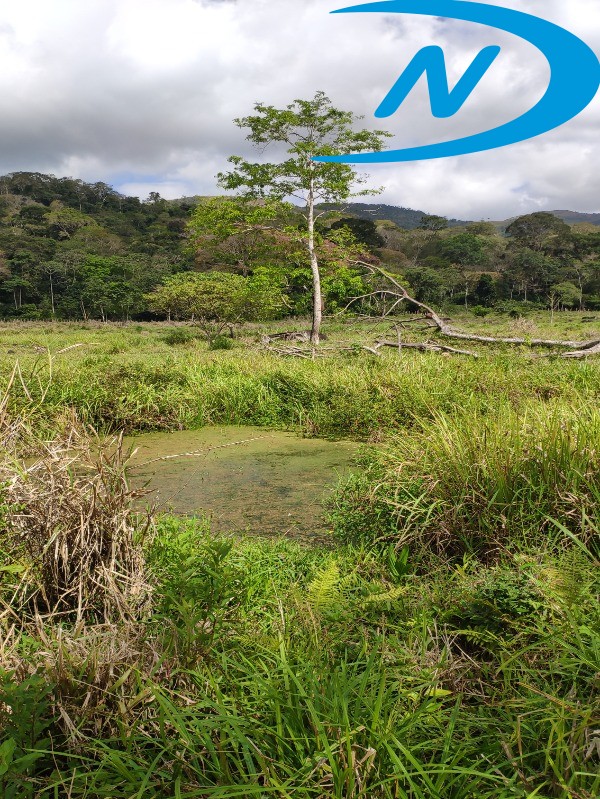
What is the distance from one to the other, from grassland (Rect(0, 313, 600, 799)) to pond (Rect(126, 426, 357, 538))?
344mm

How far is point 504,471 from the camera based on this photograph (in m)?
3.13

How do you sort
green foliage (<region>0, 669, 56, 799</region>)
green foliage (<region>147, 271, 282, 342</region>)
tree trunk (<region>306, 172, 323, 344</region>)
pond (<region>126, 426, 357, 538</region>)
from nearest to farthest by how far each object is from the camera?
green foliage (<region>0, 669, 56, 799</region>), pond (<region>126, 426, 357, 538</region>), tree trunk (<region>306, 172, 323, 344</region>), green foliage (<region>147, 271, 282, 342</region>)

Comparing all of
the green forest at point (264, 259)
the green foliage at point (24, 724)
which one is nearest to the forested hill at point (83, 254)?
the green forest at point (264, 259)

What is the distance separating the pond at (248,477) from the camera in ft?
13.3

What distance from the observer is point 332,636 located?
2205 mm

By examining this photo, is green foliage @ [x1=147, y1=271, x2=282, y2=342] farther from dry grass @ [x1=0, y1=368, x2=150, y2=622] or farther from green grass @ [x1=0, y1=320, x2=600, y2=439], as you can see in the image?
dry grass @ [x1=0, y1=368, x2=150, y2=622]

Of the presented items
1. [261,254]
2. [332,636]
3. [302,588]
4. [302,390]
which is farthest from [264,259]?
[332,636]

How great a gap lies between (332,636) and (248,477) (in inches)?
115

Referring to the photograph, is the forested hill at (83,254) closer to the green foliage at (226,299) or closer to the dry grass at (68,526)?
the green foliage at (226,299)

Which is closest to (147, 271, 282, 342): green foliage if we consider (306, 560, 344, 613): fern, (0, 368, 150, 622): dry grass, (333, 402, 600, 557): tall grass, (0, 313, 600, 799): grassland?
(0, 313, 600, 799): grassland

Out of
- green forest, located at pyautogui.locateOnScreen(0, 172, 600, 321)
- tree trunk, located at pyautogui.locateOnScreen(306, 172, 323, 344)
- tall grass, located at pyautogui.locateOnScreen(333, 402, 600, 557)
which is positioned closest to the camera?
tall grass, located at pyautogui.locateOnScreen(333, 402, 600, 557)

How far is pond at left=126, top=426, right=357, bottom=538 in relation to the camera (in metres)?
4.05

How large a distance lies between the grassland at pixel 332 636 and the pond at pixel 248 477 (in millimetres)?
344

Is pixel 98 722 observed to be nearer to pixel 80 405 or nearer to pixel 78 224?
pixel 80 405
